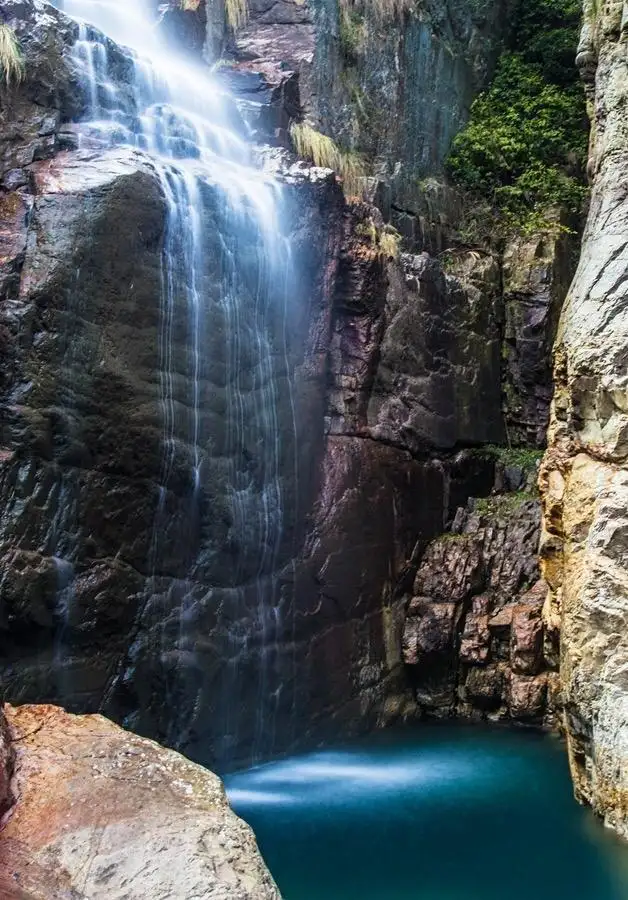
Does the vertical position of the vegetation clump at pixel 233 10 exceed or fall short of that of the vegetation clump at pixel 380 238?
it exceeds it

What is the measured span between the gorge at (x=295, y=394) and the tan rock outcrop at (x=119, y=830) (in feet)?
0.15

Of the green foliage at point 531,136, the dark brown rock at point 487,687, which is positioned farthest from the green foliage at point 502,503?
the green foliage at point 531,136

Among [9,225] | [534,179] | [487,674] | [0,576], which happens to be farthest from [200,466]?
[534,179]

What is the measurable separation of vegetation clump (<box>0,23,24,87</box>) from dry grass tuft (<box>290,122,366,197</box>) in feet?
14.5

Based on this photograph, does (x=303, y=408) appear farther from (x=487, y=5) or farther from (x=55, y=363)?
(x=487, y=5)

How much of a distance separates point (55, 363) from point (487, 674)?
7.22 meters

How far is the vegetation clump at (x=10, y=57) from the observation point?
33.1 ft

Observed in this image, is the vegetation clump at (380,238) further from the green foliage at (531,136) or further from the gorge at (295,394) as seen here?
the green foliage at (531,136)

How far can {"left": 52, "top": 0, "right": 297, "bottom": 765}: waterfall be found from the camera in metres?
9.92

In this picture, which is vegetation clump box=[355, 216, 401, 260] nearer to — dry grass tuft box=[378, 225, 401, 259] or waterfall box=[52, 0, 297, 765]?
dry grass tuft box=[378, 225, 401, 259]

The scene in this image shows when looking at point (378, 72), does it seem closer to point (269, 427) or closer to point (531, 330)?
point (531, 330)

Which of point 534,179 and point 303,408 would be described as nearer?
point 303,408

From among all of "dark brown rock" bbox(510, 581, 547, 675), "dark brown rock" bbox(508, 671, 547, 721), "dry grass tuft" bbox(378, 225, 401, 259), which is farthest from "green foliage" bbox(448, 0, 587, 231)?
"dark brown rock" bbox(508, 671, 547, 721)

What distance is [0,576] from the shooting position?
8430 millimetres
